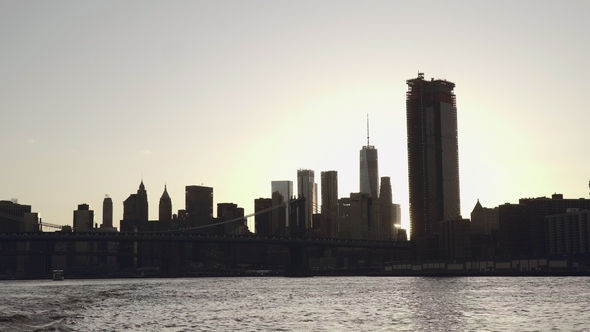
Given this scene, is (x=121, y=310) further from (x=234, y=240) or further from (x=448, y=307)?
(x=234, y=240)

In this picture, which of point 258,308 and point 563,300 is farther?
point 563,300

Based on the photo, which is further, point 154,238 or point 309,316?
point 154,238

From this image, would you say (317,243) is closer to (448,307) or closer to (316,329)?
(448,307)

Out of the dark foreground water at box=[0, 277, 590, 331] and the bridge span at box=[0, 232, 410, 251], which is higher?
the bridge span at box=[0, 232, 410, 251]

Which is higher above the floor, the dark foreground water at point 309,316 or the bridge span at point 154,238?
the bridge span at point 154,238

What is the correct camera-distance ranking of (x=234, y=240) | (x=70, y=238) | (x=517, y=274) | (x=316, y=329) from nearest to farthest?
(x=316, y=329)
(x=70, y=238)
(x=234, y=240)
(x=517, y=274)

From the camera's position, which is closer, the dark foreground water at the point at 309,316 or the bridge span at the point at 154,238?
the dark foreground water at the point at 309,316

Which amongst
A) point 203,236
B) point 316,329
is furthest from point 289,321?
point 203,236

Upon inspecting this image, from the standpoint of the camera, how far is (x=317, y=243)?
623 ft

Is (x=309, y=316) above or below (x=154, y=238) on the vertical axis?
below

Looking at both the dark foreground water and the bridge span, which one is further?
the bridge span

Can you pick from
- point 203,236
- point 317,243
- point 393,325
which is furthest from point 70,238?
point 393,325

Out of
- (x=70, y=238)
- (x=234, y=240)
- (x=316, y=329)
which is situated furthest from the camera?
(x=234, y=240)

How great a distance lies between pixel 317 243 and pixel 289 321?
136 meters
